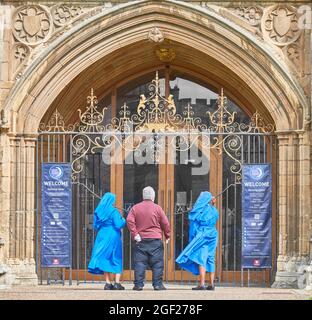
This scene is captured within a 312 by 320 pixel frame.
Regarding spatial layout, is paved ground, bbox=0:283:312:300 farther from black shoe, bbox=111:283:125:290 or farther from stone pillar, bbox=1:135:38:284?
stone pillar, bbox=1:135:38:284

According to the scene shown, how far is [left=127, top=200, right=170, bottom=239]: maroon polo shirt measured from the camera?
52.3ft

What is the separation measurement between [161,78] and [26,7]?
2550 millimetres

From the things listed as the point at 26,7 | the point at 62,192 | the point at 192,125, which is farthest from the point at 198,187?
the point at 26,7

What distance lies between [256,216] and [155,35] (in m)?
2.97

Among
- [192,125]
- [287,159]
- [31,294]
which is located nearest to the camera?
[31,294]

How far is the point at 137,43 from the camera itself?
56.9 ft

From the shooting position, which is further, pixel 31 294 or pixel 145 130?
pixel 145 130

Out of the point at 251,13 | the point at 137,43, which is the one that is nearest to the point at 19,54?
the point at 137,43

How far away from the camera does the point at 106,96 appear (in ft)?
61.1

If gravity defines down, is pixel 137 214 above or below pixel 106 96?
below

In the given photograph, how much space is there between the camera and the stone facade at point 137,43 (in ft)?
55.4

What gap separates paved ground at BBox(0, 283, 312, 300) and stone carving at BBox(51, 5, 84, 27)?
379 cm

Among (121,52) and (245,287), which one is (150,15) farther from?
(245,287)

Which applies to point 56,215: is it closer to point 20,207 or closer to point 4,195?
point 20,207
